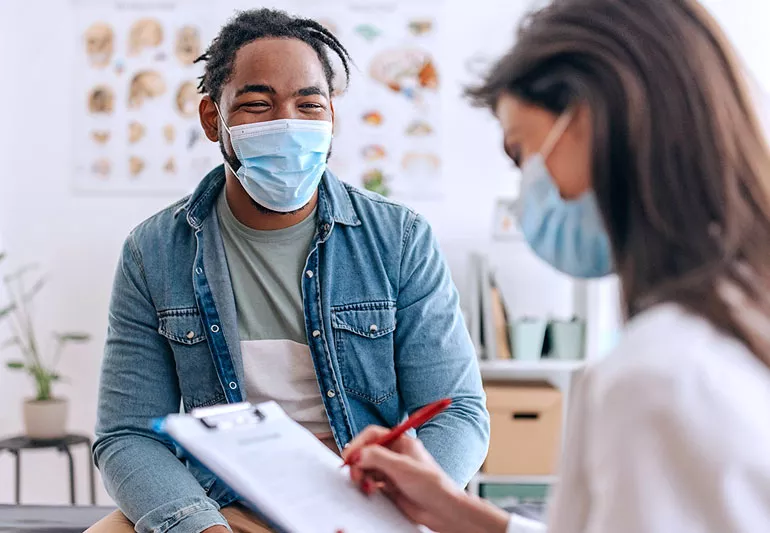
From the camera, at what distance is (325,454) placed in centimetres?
114

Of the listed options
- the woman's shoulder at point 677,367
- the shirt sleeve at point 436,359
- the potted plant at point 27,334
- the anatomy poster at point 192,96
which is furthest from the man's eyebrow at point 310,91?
the potted plant at point 27,334

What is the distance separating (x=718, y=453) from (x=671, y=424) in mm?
37

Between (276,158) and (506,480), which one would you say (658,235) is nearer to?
(276,158)

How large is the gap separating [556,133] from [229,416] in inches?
21.6

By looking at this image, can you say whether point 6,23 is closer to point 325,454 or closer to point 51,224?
point 51,224

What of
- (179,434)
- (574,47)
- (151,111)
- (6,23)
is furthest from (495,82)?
(6,23)

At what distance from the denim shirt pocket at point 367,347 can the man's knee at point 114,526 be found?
43cm

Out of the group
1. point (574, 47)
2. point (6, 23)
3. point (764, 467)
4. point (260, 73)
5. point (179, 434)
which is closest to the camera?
point (764, 467)

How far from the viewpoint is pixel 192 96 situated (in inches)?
122

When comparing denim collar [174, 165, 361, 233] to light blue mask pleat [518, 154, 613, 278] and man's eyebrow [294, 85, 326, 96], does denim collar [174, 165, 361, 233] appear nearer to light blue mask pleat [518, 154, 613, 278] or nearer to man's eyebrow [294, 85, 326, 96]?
man's eyebrow [294, 85, 326, 96]

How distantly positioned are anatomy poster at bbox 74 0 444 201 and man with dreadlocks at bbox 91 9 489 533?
1.42 meters

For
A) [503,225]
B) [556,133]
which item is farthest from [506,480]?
[556,133]

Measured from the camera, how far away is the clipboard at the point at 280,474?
0.98m

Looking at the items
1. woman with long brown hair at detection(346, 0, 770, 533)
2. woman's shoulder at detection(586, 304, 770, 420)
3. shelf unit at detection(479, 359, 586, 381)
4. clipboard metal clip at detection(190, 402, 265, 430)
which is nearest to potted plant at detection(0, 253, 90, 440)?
shelf unit at detection(479, 359, 586, 381)
